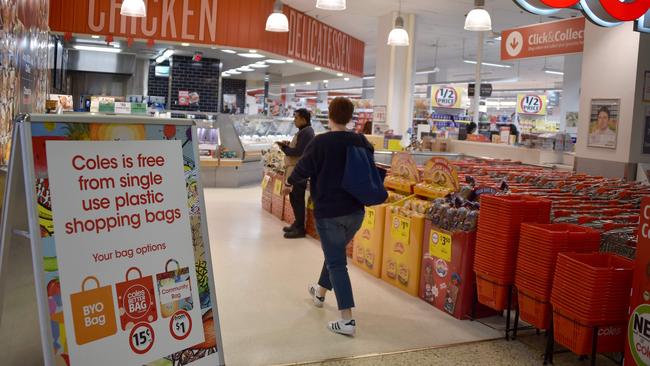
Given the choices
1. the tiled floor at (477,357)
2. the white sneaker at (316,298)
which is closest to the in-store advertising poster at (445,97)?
the white sneaker at (316,298)

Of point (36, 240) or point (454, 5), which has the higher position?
point (454, 5)

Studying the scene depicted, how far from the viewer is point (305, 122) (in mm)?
6516

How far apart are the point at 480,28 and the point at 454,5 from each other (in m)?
4.10

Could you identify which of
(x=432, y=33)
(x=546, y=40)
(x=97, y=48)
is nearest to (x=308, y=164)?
(x=546, y=40)

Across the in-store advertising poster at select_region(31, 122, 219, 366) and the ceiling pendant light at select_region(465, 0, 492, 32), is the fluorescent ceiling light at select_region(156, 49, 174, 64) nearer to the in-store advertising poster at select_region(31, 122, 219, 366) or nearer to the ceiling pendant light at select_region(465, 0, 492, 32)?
the ceiling pendant light at select_region(465, 0, 492, 32)

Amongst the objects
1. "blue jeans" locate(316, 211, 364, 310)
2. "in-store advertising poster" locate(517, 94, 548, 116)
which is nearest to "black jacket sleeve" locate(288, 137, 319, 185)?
"blue jeans" locate(316, 211, 364, 310)

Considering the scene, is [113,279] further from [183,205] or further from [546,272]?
[546,272]

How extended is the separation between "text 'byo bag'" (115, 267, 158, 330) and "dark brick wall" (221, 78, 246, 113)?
2000 centimetres

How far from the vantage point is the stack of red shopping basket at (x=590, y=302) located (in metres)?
3.01

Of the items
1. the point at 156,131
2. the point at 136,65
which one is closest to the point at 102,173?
the point at 156,131

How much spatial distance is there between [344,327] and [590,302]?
4.91 ft

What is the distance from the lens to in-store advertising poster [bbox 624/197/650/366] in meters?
2.80

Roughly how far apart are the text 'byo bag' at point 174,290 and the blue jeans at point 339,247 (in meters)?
1.41

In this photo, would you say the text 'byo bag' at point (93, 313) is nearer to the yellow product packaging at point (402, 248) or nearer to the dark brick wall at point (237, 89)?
the yellow product packaging at point (402, 248)
